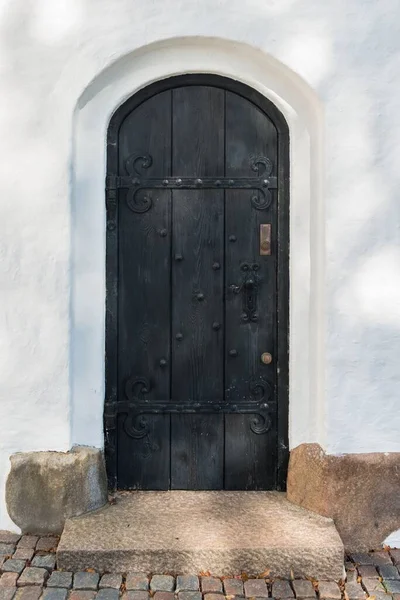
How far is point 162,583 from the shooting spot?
240 centimetres

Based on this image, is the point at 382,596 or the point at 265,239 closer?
the point at 382,596

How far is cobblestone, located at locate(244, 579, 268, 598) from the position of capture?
7.72ft

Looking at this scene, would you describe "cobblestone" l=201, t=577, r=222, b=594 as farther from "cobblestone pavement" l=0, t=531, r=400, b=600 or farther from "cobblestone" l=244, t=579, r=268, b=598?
"cobblestone" l=244, t=579, r=268, b=598

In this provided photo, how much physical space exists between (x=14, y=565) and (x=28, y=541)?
0.60 ft

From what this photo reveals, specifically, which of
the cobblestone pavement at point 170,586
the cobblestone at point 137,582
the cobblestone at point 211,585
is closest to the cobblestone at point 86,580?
the cobblestone pavement at point 170,586

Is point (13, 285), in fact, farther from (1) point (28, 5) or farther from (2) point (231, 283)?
(1) point (28, 5)

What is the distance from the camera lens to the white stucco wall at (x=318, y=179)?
267 cm

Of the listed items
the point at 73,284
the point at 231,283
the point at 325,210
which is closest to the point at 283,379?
the point at 231,283

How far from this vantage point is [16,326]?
2.72m

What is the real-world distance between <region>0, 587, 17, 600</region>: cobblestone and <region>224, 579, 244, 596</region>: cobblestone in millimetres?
843

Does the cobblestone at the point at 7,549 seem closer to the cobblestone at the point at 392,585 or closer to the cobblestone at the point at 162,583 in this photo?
the cobblestone at the point at 162,583

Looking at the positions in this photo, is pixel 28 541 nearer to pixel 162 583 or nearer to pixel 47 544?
pixel 47 544

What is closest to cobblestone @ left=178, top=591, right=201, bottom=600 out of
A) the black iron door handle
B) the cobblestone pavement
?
the cobblestone pavement

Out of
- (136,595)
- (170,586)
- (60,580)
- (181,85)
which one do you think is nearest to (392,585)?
(170,586)
